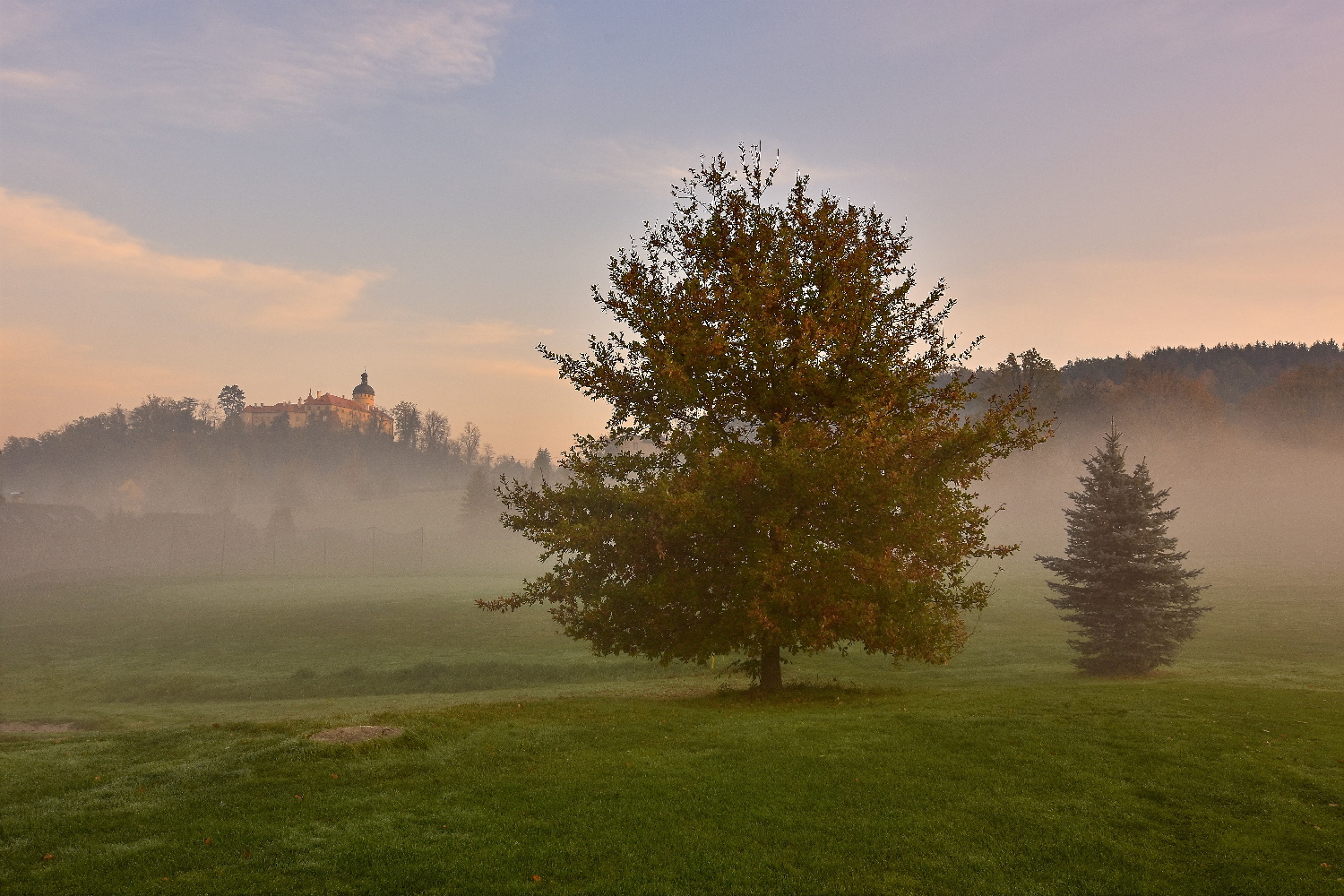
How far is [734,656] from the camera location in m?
41.2

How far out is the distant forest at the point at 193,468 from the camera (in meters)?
140

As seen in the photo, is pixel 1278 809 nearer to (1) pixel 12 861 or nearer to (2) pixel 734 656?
(1) pixel 12 861

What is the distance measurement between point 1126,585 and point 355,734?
26831 millimetres

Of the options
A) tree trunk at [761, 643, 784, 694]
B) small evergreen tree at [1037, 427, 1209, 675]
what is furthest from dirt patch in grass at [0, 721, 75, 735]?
small evergreen tree at [1037, 427, 1209, 675]

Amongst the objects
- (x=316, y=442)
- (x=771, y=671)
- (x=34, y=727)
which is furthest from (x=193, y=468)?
(x=771, y=671)

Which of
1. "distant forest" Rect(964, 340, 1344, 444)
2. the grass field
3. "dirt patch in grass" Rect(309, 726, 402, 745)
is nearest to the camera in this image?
the grass field

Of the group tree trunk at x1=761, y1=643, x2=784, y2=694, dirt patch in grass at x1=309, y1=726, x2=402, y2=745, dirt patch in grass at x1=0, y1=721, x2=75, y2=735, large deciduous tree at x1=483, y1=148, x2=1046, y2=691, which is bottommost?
dirt patch in grass at x1=0, y1=721, x2=75, y2=735

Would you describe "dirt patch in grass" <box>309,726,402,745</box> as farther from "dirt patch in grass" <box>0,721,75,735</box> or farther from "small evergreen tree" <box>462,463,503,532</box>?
"small evergreen tree" <box>462,463,503,532</box>

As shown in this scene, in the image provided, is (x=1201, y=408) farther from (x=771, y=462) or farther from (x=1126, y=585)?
(x=771, y=462)

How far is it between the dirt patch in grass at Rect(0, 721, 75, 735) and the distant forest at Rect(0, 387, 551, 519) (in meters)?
98.1

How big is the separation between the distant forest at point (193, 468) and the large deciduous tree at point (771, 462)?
360ft

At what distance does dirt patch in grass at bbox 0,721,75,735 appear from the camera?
27.2 meters

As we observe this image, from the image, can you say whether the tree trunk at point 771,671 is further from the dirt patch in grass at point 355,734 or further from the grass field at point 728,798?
the dirt patch in grass at point 355,734

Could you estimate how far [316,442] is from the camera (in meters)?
195
